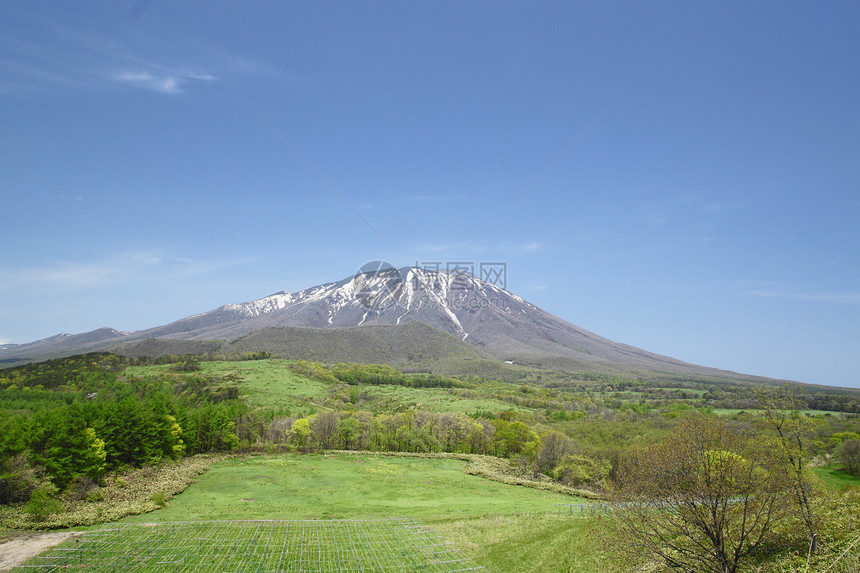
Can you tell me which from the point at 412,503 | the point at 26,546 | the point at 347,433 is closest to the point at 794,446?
the point at 412,503

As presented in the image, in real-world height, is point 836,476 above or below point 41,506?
below

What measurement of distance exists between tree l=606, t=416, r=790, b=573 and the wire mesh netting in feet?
30.0

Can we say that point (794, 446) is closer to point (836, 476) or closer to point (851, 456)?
point (836, 476)

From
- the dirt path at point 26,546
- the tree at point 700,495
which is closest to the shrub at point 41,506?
the dirt path at point 26,546

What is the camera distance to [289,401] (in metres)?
86.4

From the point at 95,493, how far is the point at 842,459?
6650 cm

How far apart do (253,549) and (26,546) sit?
449 inches

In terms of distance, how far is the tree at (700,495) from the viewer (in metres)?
14.3

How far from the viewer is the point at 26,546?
22328 millimetres

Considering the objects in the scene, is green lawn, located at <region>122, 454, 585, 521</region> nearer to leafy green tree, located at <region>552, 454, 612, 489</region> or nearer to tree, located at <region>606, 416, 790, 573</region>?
leafy green tree, located at <region>552, 454, 612, 489</region>

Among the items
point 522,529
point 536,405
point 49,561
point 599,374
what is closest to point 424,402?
point 536,405

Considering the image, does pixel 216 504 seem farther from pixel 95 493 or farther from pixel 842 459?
pixel 842 459

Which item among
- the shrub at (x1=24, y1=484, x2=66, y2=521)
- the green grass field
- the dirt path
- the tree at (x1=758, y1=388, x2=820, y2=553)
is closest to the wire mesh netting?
the dirt path

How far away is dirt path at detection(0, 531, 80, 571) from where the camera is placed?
20.4 m
